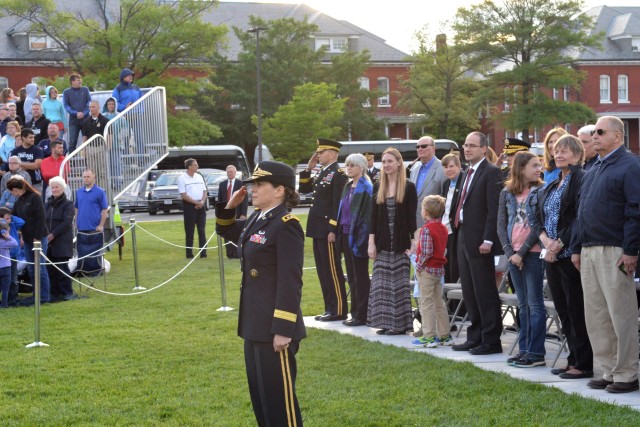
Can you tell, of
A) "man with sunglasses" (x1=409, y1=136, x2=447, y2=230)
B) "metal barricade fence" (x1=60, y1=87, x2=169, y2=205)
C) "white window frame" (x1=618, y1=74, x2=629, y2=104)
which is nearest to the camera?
"man with sunglasses" (x1=409, y1=136, x2=447, y2=230)

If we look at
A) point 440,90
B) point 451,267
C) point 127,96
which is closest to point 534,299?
point 451,267

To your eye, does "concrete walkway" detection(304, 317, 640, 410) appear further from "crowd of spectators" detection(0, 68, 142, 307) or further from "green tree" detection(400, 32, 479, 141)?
"green tree" detection(400, 32, 479, 141)

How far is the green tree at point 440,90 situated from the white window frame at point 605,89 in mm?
15269

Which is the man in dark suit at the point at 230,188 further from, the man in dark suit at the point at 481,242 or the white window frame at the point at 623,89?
the white window frame at the point at 623,89

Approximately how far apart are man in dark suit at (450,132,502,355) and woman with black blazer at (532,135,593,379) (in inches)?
38.8

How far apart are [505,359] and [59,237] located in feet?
26.3

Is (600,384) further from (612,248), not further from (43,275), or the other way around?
(43,275)

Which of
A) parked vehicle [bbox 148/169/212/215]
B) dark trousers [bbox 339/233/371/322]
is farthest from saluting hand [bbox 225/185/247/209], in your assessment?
parked vehicle [bbox 148/169/212/215]

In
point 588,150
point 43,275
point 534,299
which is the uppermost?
point 588,150

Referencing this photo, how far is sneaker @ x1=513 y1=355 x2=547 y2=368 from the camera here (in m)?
9.17

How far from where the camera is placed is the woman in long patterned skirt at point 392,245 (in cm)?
1120

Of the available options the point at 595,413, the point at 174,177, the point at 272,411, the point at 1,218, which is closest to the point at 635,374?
the point at 595,413

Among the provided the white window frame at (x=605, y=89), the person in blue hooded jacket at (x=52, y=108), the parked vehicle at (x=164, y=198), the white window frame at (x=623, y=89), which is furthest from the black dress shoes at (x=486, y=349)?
the white window frame at (x=623, y=89)

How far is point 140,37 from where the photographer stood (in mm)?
50375
